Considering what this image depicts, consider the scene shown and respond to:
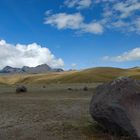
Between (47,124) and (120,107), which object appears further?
(47,124)

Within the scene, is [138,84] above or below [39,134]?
Result: above

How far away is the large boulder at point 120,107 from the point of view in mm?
16969

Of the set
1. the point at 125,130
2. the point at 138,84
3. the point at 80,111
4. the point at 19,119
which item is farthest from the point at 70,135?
the point at 80,111

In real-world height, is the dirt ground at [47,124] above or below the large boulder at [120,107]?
below

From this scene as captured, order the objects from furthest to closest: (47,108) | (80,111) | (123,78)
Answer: (47,108) → (80,111) → (123,78)

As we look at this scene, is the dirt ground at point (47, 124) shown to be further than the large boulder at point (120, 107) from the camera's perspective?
Yes

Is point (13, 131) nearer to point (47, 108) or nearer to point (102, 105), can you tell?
point (102, 105)

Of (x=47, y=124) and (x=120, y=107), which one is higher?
(x=120, y=107)

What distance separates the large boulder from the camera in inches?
668

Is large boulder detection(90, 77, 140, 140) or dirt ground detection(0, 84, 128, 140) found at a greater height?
large boulder detection(90, 77, 140, 140)

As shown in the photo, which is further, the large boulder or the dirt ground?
the dirt ground

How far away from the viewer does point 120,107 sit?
56.5 feet

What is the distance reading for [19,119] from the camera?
2338cm

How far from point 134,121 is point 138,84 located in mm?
1973
